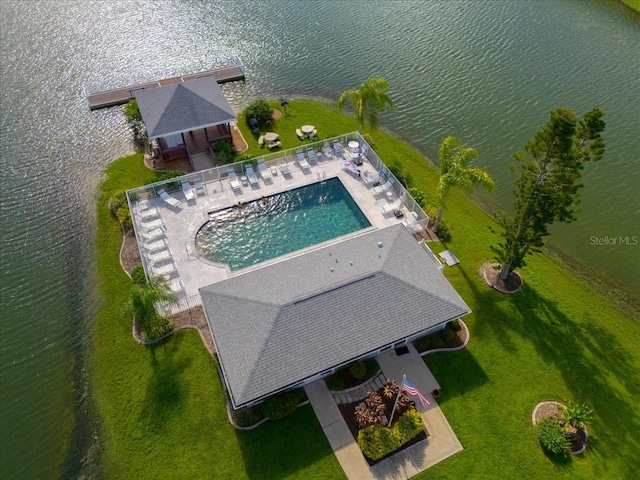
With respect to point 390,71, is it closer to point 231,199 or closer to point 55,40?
point 231,199

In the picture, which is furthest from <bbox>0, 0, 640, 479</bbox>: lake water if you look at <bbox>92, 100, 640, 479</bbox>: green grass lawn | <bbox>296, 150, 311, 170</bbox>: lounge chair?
<bbox>296, 150, 311, 170</bbox>: lounge chair

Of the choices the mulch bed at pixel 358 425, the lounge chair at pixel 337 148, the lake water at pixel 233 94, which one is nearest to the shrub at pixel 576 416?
the mulch bed at pixel 358 425

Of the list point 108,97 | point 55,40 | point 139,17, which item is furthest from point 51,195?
point 139,17

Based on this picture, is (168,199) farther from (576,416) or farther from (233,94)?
(576,416)

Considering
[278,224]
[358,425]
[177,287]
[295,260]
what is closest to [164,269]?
[177,287]

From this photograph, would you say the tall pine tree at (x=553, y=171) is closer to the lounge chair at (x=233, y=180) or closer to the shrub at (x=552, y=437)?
the shrub at (x=552, y=437)

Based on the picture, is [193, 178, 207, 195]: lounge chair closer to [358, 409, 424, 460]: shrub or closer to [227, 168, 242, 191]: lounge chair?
[227, 168, 242, 191]: lounge chair
